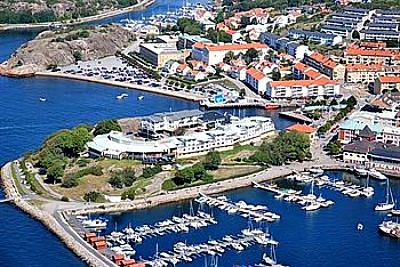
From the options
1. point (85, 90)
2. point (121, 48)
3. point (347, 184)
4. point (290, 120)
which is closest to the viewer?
point (347, 184)

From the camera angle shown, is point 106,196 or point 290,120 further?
point 290,120

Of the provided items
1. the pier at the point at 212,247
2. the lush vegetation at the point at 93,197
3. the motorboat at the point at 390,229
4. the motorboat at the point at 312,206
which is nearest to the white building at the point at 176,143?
the lush vegetation at the point at 93,197

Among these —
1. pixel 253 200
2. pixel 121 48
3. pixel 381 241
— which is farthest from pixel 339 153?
pixel 121 48

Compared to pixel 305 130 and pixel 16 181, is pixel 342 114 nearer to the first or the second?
pixel 305 130

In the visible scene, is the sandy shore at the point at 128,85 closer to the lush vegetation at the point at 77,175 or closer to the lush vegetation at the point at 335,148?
the lush vegetation at the point at 335,148

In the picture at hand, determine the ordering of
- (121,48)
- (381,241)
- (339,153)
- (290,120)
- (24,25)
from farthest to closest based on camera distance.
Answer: (24,25)
(121,48)
(290,120)
(339,153)
(381,241)

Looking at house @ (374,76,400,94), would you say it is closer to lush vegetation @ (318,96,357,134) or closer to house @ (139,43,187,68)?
lush vegetation @ (318,96,357,134)

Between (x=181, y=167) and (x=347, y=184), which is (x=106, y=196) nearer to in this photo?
(x=181, y=167)

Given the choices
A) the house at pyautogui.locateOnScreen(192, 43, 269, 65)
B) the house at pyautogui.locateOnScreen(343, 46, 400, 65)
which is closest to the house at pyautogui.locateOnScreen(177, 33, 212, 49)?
the house at pyautogui.locateOnScreen(192, 43, 269, 65)
